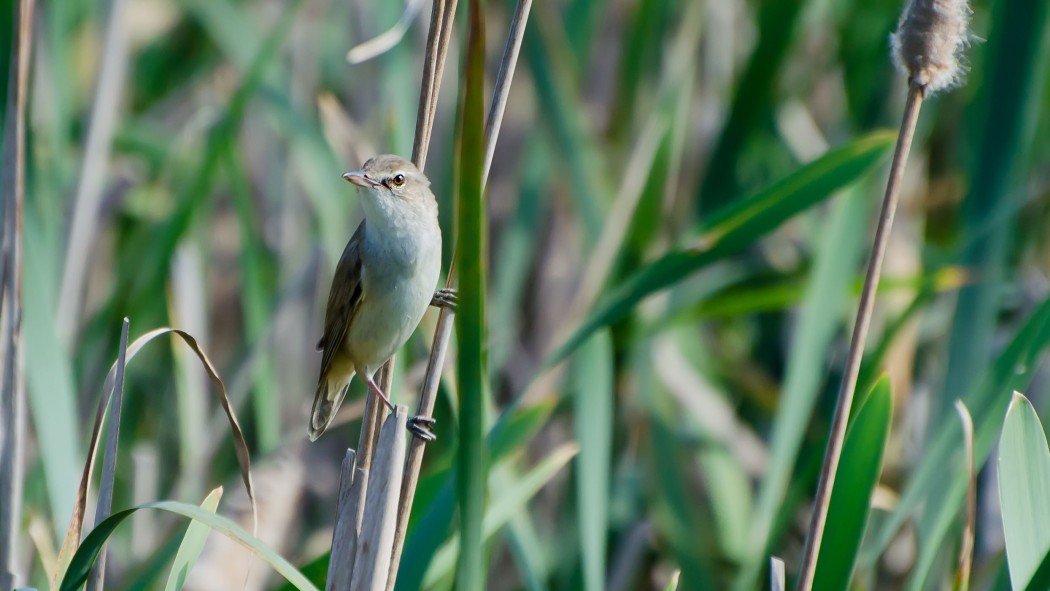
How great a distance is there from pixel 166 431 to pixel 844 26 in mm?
2222

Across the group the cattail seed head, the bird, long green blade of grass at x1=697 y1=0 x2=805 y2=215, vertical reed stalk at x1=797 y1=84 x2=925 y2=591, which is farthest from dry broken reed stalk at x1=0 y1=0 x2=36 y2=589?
long green blade of grass at x1=697 y1=0 x2=805 y2=215

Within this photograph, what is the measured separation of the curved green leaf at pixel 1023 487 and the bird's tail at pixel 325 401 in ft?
3.75

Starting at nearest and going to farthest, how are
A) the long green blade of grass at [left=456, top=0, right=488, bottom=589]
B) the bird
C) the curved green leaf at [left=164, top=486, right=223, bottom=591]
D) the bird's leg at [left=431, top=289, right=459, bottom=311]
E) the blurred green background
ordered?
1. the long green blade of grass at [left=456, top=0, right=488, bottom=589]
2. the curved green leaf at [left=164, top=486, right=223, bottom=591]
3. the bird's leg at [left=431, top=289, right=459, bottom=311]
4. the bird
5. the blurred green background

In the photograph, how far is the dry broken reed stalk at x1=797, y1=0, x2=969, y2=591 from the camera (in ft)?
3.97

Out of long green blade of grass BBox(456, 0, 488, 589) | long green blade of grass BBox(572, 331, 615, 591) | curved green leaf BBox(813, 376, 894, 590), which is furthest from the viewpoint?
long green blade of grass BBox(572, 331, 615, 591)

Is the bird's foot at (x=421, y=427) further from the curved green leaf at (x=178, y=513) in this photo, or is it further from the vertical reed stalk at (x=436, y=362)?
the curved green leaf at (x=178, y=513)

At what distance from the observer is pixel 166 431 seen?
3.16 meters

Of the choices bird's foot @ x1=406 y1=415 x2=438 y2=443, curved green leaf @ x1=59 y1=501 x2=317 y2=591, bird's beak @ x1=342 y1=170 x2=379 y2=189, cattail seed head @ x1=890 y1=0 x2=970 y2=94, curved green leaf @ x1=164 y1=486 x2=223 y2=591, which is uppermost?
cattail seed head @ x1=890 y1=0 x2=970 y2=94

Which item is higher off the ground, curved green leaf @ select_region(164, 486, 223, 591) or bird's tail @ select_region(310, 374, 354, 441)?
curved green leaf @ select_region(164, 486, 223, 591)

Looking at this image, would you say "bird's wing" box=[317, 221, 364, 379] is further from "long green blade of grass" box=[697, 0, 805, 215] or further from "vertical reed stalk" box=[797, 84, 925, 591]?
"long green blade of grass" box=[697, 0, 805, 215]

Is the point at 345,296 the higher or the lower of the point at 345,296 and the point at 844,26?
the lower

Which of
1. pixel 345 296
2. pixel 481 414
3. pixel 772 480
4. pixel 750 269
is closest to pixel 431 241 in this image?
pixel 345 296

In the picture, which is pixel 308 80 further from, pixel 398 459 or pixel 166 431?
pixel 398 459

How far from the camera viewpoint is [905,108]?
4.02ft
